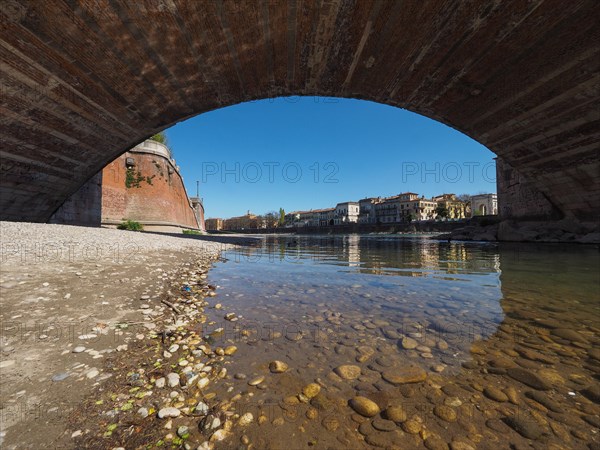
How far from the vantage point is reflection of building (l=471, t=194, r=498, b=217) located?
83.3 metres

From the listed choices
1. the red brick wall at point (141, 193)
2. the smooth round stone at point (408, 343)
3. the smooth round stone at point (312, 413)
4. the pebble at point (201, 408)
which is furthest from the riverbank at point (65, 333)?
the red brick wall at point (141, 193)

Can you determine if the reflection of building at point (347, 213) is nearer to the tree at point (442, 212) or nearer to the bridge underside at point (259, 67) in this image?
the tree at point (442, 212)

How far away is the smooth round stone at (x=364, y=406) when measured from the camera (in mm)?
1755

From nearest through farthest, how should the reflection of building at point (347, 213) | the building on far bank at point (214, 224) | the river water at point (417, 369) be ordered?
the river water at point (417, 369) → the reflection of building at point (347, 213) → the building on far bank at point (214, 224)

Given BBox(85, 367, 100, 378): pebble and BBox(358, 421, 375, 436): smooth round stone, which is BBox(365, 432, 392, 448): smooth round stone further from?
BBox(85, 367, 100, 378): pebble

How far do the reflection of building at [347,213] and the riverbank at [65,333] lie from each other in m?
100

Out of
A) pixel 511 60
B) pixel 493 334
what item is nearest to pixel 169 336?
pixel 493 334

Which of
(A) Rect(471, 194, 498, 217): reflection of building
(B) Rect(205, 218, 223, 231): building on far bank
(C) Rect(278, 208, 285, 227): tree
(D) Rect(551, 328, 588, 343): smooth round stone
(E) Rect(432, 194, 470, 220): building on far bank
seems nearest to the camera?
(D) Rect(551, 328, 588, 343): smooth round stone

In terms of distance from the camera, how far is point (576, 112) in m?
12.0

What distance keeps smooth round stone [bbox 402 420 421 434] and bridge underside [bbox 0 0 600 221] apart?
938 centimetres

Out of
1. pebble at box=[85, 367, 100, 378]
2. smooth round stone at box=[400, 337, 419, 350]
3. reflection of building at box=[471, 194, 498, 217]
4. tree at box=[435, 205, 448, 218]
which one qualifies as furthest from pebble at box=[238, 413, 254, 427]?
reflection of building at box=[471, 194, 498, 217]

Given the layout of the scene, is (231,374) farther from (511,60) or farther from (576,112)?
(576,112)

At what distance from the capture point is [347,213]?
103500mm

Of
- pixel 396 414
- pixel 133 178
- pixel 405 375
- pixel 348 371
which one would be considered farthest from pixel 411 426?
pixel 133 178
